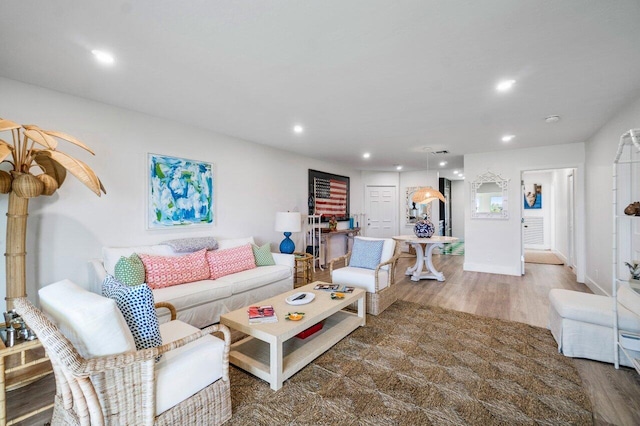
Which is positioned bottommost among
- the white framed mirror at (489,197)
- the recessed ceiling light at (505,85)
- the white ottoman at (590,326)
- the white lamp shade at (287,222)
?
the white ottoman at (590,326)

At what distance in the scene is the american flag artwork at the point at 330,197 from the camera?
6355 millimetres

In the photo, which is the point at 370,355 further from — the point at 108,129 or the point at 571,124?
the point at 571,124

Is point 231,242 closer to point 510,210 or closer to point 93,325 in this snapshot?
point 93,325

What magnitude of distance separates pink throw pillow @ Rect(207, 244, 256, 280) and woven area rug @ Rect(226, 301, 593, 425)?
1516mm

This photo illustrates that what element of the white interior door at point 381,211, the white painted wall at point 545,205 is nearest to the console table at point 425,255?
the white interior door at point 381,211

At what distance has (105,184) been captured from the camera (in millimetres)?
3100

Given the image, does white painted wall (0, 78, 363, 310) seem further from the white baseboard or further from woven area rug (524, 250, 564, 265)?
woven area rug (524, 250, 564, 265)

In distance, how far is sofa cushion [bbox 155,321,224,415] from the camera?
1463mm

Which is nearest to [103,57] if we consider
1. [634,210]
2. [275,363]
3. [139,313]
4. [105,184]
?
[105,184]

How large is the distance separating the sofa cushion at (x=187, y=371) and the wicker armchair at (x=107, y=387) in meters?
0.03

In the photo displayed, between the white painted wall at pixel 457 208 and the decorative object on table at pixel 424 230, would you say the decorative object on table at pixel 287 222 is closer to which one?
the decorative object on table at pixel 424 230

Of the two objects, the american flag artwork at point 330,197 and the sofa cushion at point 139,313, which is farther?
the american flag artwork at point 330,197

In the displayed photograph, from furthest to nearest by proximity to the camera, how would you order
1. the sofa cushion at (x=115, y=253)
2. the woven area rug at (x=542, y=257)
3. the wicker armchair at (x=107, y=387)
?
the woven area rug at (x=542, y=257) → the sofa cushion at (x=115, y=253) → the wicker armchair at (x=107, y=387)

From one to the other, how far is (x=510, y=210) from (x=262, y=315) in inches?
206
